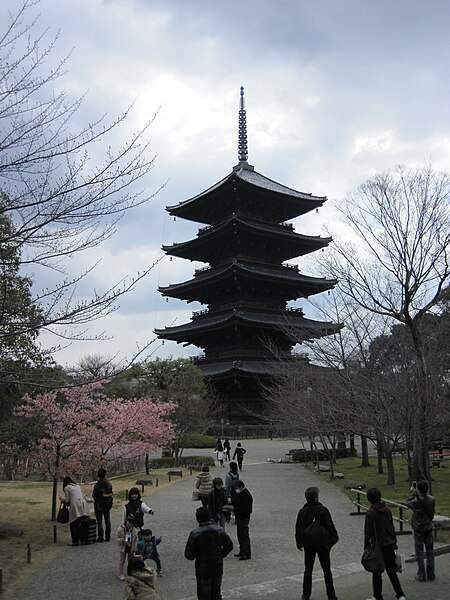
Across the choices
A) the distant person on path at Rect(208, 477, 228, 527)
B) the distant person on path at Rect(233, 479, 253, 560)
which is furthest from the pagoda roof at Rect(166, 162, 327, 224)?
the distant person on path at Rect(233, 479, 253, 560)

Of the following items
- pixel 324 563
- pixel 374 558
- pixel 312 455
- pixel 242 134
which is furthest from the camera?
pixel 242 134

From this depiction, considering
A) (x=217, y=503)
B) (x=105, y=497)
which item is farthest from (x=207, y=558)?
(x=105, y=497)

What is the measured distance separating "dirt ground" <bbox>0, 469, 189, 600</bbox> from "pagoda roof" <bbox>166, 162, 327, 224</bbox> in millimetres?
27566

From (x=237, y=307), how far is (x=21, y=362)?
1271 inches

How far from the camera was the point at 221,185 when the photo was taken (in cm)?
4625

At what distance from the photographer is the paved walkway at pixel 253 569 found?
798cm

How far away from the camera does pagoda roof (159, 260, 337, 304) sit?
4384 cm

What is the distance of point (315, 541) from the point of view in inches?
280

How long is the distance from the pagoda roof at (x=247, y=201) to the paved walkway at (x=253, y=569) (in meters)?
33.8

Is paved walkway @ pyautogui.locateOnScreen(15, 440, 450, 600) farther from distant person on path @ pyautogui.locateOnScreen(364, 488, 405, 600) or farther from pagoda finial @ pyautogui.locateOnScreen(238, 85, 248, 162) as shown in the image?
pagoda finial @ pyautogui.locateOnScreen(238, 85, 248, 162)

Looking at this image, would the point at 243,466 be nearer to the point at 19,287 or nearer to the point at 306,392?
the point at 306,392

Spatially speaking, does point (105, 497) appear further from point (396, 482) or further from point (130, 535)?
point (396, 482)

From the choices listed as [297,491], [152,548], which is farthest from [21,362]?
[297,491]

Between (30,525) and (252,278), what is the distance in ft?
106
